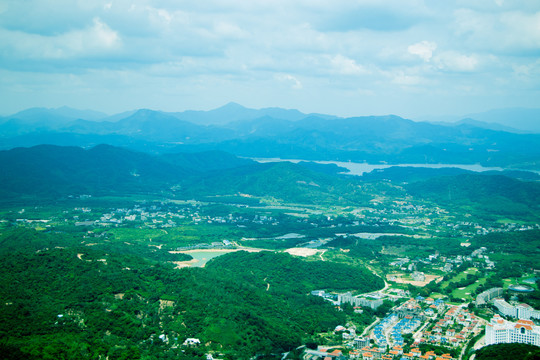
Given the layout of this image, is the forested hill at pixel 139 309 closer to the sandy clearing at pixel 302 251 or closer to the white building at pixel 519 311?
the white building at pixel 519 311

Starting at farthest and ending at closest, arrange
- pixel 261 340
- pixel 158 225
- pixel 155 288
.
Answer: pixel 158 225 → pixel 155 288 → pixel 261 340

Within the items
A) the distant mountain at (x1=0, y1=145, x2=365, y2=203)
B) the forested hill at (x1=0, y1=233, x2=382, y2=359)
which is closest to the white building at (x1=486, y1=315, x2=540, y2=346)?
the forested hill at (x1=0, y1=233, x2=382, y2=359)

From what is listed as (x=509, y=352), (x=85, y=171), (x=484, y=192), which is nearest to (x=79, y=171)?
(x=85, y=171)

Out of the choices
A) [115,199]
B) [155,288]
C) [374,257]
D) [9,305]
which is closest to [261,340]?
[155,288]

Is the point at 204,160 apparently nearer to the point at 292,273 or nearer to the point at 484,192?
the point at 484,192

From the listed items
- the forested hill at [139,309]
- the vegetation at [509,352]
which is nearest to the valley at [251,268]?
the forested hill at [139,309]

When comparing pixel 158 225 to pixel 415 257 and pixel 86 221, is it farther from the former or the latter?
pixel 415 257

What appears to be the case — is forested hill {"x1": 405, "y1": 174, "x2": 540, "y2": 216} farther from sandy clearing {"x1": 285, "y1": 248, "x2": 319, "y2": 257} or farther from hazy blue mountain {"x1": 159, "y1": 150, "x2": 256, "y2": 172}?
hazy blue mountain {"x1": 159, "y1": 150, "x2": 256, "y2": 172}

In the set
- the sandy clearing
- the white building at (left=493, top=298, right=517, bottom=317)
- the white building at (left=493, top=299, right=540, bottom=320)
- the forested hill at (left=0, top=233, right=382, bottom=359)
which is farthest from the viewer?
the sandy clearing
